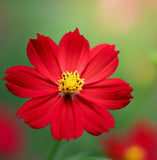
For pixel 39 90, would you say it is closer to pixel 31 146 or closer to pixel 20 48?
pixel 31 146

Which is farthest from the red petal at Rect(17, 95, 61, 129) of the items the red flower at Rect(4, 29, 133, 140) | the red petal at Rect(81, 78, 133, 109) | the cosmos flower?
the cosmos flower

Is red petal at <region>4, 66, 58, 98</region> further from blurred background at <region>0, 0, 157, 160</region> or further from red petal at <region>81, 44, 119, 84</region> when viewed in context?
blurred background at <region>0, 0, 157, 160</region>

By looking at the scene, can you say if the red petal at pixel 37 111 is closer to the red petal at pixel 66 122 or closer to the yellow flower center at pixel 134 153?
the red petal at pixel 66 122

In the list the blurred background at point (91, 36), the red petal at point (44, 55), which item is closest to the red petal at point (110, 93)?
the red petal at point (44, 55)

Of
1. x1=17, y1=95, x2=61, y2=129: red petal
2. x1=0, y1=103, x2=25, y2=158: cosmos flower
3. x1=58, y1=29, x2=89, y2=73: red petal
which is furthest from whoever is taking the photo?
x1=0, y1=103, x2=25, y2=158: cosmos flower

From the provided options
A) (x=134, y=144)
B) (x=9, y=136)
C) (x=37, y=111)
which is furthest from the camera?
(x=134, y=144)

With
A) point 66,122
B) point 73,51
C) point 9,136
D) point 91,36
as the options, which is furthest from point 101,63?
point 91,36

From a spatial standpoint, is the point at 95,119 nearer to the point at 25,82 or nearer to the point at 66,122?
the point at 66,122
